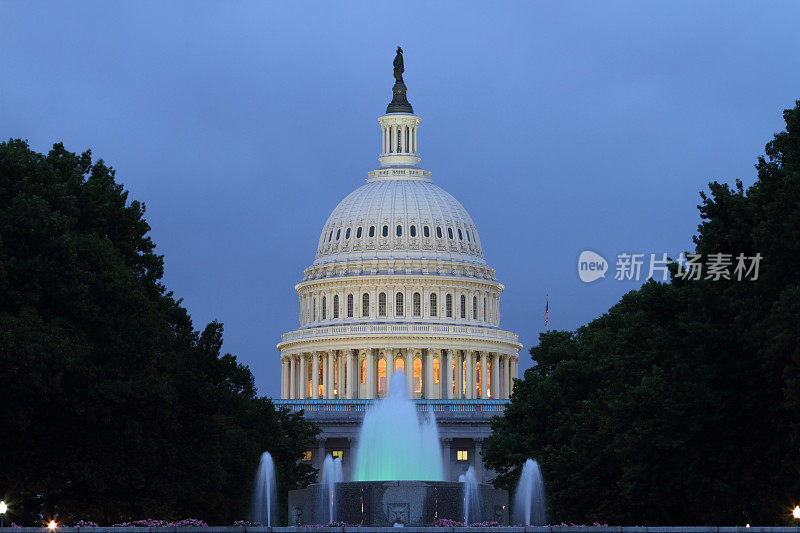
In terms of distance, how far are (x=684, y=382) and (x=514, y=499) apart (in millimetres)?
35560

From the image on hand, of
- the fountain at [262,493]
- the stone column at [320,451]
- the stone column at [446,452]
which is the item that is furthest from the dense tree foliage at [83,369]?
the stone column at [320,451]

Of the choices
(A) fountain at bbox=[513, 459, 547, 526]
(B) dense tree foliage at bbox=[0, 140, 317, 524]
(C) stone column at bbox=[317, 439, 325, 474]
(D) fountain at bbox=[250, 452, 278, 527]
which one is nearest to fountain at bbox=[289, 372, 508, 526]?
(B) dense tree foliage at bbox=[0, 140, 317, 524]

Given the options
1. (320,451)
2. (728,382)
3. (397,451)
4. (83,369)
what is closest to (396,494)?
(397,451)

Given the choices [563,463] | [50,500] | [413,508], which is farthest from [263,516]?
[413,508]

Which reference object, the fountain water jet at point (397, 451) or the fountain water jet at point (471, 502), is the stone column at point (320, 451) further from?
the fountain water jet at point (471, 502)

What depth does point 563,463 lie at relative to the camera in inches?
3376

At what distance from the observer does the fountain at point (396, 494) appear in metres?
50.9

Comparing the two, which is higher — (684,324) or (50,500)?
(684,324)

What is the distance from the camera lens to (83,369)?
5938 cm

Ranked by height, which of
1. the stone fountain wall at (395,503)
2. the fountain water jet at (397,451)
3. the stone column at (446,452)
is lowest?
the stone fountain wall at (395,503)

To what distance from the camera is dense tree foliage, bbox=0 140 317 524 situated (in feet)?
191

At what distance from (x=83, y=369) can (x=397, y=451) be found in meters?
11.0

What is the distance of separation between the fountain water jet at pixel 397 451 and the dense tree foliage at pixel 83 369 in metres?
8.56

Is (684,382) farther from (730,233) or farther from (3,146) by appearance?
(3,146)
